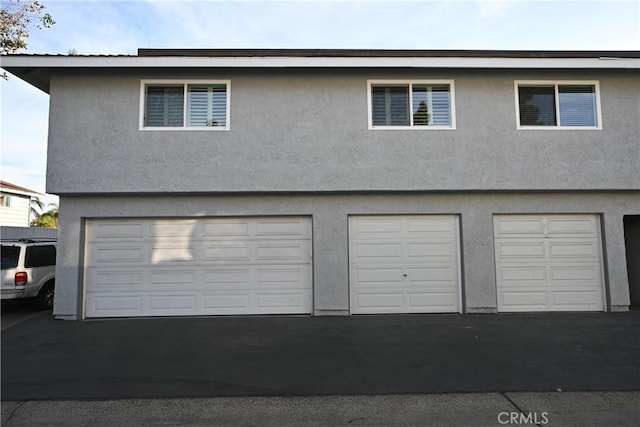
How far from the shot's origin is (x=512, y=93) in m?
8.82

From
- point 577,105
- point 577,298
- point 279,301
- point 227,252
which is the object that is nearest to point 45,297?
point 227,252

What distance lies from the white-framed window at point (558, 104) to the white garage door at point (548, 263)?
208cm

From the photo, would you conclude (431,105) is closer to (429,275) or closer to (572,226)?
(429,275)

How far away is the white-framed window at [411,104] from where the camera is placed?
28.7ft

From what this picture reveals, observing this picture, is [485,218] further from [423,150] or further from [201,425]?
[201,425]

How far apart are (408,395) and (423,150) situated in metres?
5.44

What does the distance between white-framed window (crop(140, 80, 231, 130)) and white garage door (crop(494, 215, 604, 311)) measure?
6.64m

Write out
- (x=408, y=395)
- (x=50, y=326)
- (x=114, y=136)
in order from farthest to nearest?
(x=114, y=136)
(x=50, y=326)
(x=408, y=395)

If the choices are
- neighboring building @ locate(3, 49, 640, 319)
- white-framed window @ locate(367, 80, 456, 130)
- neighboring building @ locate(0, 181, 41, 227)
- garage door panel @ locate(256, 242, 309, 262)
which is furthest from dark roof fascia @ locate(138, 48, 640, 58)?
neighboring building @ locate(0, 181, 41, 227)

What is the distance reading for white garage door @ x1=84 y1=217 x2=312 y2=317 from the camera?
337 inches

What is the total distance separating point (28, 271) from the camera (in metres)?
9.25

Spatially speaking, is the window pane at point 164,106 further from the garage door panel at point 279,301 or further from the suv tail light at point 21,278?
the suv tail light at point 21,278

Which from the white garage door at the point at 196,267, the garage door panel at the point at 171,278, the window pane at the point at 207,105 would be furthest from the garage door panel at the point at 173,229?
the window pane at the point at 207,105

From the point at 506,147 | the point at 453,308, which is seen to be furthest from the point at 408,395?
the point at 506,147
